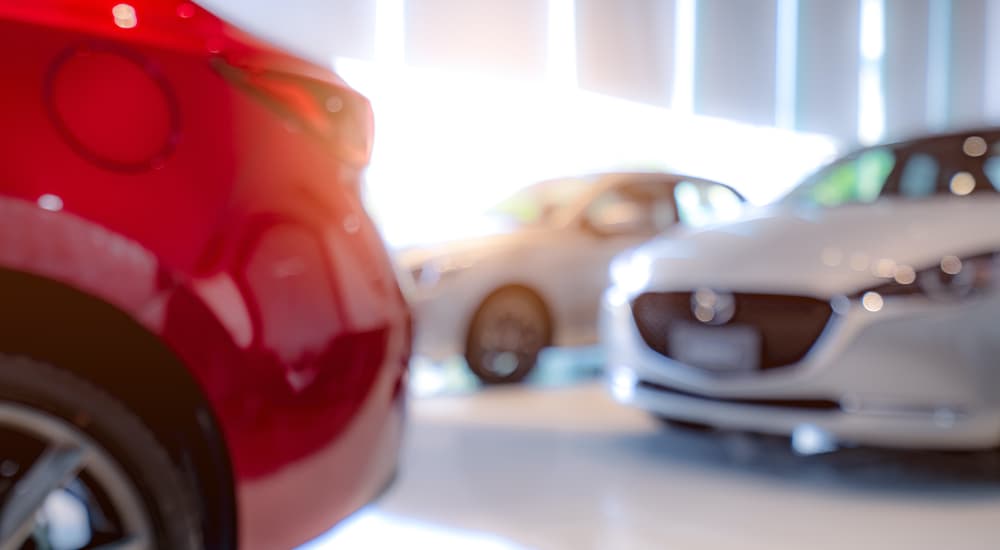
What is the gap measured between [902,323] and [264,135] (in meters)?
2.01

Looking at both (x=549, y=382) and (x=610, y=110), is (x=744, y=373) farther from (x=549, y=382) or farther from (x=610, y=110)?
(x=610, y=110)

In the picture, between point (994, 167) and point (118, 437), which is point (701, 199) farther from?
point (118, 437)

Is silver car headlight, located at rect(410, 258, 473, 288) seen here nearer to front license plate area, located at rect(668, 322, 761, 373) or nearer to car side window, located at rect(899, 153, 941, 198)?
front license plate area, located at rect(668, 322, 761, 373)

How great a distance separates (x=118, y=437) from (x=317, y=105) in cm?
57

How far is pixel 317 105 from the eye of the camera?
1.45 m

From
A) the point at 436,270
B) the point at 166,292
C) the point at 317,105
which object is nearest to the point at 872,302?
the point at 317,105

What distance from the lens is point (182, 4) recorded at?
1362mm

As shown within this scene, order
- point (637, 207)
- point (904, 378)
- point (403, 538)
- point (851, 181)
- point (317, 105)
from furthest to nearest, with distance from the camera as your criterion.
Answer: point (637, 207), point (851, 181), point (904, 378), point (403, 538), point (317, 105)

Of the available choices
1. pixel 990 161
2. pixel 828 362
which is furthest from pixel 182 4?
pixel 990 161

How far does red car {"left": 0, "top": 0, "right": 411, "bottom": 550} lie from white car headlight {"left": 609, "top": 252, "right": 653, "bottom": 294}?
1.99 m

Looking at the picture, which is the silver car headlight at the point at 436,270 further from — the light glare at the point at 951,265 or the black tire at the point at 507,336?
the light glare at the point at 951,265

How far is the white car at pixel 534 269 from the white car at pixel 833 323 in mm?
1067

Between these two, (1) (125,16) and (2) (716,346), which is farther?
(2) (716,346)

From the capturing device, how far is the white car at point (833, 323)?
2.66 meters
